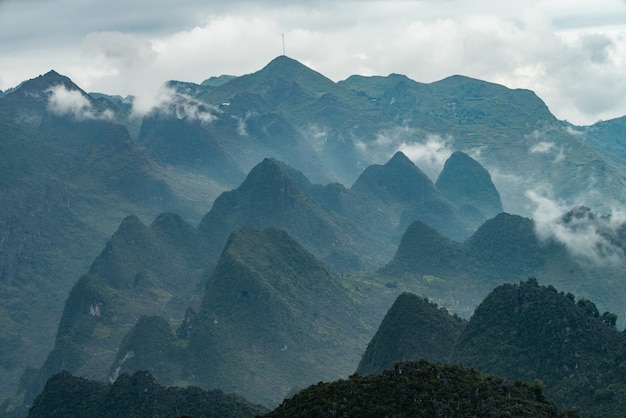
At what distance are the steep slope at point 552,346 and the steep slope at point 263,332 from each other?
154 ft

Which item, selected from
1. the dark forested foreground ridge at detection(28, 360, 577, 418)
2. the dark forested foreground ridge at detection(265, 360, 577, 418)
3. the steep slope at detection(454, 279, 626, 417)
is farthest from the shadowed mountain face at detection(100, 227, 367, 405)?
the dark forested foreground ridge at detection(265, 360, 577, 418)

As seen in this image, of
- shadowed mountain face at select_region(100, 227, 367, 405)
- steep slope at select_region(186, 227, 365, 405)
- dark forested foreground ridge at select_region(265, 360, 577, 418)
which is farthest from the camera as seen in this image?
steep slope at select_region(186, 227, 365, 405)

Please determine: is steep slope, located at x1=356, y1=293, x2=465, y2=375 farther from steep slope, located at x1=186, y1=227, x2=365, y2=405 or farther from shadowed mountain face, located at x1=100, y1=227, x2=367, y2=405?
steep slope, located at x1=186, y1=227, x2=365, y2=405

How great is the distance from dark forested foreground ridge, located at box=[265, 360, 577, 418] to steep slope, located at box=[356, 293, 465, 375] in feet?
138

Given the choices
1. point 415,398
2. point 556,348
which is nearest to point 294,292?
point 556,348

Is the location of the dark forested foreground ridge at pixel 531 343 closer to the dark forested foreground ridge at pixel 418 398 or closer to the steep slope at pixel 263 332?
the dark forested foreground ridge at pixel 418 398

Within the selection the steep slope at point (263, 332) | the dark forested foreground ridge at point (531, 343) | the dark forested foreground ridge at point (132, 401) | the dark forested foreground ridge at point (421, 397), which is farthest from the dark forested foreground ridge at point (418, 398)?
the steep slope at point (263, 332)

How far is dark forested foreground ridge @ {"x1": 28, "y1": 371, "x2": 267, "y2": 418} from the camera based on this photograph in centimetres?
11144

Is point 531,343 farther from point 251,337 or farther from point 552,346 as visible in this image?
point 251,337

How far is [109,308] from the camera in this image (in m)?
194

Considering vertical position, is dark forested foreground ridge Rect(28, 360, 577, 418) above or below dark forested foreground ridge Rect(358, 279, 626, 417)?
below

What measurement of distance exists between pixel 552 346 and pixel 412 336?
2250 centimetres

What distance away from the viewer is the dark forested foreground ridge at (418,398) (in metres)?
74.1

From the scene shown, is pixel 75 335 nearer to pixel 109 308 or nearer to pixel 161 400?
pixel 109 308
